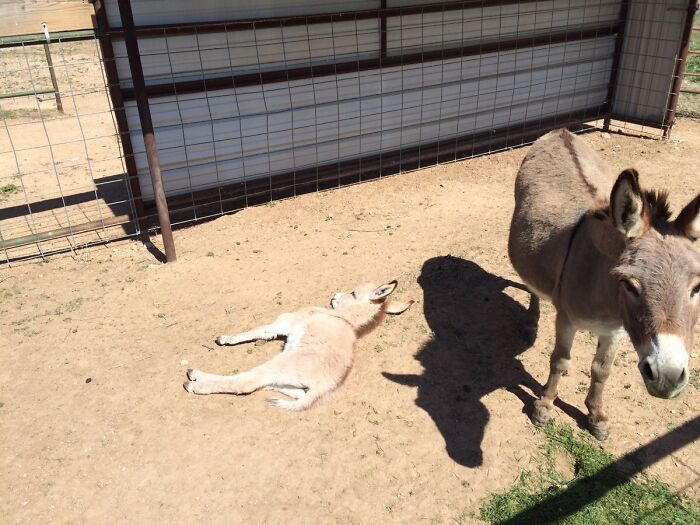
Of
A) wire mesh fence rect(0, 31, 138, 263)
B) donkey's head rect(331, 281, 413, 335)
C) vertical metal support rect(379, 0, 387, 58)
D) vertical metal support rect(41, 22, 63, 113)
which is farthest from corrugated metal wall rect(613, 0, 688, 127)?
vertical metal support rect(41, 22, 63, 113)

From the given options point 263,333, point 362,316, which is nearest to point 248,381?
point 263,333

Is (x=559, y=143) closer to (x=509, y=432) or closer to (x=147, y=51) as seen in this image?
(x=509, y=432)

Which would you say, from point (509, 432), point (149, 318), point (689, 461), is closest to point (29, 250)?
point (149, 318)

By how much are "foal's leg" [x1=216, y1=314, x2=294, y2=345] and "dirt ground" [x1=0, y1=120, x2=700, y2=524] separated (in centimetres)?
8

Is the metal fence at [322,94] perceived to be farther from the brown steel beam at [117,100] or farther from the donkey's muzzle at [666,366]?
the donkey's muzzle at [666,366]

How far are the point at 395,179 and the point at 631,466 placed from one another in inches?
203

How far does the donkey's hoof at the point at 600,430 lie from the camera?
12.4 ft

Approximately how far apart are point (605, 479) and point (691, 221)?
1.70 metres

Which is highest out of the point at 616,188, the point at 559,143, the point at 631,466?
the point at 616,188

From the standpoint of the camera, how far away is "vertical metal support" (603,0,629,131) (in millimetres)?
9727

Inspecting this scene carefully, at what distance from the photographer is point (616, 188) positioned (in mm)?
2711

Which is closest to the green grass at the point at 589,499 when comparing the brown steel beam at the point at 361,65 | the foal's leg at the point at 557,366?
the foal's leg at the point at 557,366

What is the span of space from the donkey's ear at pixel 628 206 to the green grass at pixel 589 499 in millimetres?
1602

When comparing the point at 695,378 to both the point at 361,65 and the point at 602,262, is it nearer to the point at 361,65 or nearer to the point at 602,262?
the point at 602,262
